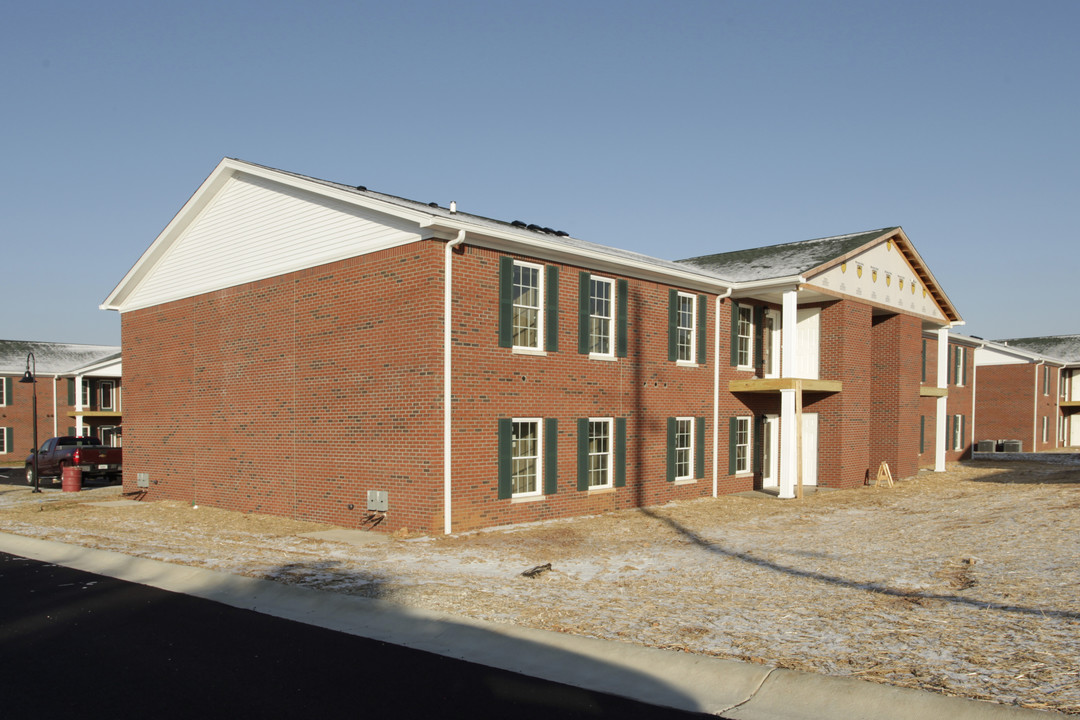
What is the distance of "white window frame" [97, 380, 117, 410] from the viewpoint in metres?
44.0

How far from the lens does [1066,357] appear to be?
51.4 metres

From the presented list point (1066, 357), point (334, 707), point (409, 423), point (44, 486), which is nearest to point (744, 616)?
point (334, 707)

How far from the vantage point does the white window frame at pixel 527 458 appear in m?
16.3

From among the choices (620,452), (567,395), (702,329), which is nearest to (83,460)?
(567,395)

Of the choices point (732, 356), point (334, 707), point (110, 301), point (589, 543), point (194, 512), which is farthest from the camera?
point (110, 301)

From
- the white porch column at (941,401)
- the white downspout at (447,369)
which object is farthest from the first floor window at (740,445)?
the white porch column at (941,401)

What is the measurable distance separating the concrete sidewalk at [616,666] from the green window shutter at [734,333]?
15.2 meters

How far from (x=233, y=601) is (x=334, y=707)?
4.32 meters

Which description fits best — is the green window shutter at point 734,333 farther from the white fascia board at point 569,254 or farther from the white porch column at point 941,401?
the white porch column at point 941,401

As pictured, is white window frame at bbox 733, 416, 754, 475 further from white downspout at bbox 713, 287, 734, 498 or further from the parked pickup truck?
the parked pickup truck

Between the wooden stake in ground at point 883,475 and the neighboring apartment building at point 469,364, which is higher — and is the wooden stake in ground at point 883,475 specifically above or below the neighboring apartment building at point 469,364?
below

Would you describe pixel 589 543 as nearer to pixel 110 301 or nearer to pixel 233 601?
pixel 233 601

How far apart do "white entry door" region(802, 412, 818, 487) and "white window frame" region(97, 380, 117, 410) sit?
3630 cm

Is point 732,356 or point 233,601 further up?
point 732,356
